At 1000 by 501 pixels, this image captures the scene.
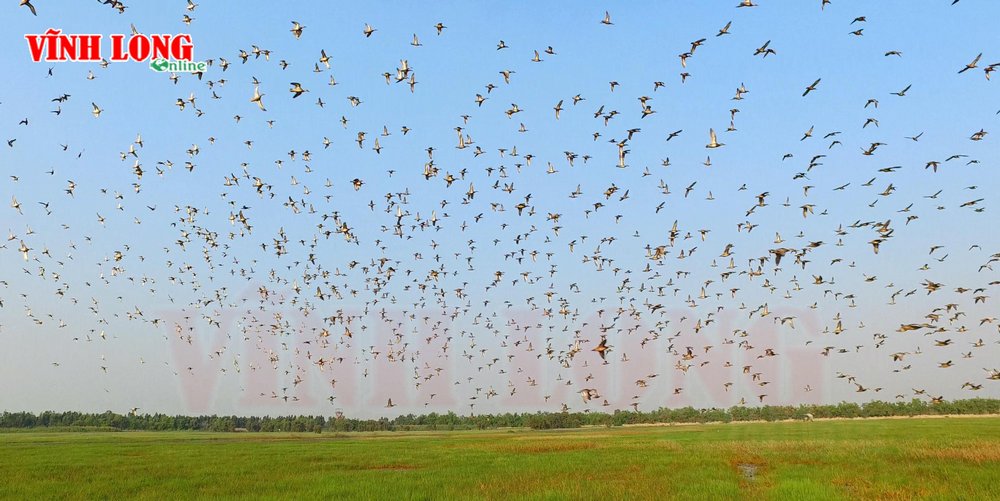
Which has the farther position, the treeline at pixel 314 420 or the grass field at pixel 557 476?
the treeline at pixel 314 420

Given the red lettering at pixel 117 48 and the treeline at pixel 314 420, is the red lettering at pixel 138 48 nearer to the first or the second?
the red lettering at pixel 117 48

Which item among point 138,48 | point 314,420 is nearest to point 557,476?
point 138,48

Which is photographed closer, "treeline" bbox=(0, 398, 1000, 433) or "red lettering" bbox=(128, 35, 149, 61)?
"red lettering" bbox=(128, 35, 149, 61)

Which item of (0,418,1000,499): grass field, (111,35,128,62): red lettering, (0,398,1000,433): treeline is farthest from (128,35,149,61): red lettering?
(0,398,1000,433): treeline

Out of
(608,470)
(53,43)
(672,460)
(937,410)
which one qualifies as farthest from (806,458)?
(937,410)

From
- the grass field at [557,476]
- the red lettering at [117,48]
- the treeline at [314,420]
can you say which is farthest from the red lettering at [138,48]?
the treeline at [314,420]

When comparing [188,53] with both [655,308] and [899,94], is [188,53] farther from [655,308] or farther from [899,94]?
[899,94]

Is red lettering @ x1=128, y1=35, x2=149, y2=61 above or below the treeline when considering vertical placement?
above

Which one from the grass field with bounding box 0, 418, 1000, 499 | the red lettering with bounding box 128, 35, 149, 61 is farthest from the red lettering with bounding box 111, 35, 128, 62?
the grass field with bounding box 0, 418, 1000, 499

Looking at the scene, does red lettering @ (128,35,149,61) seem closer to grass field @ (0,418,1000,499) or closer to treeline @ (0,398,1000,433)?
Answer: grass field @ (0,418,1000,499)

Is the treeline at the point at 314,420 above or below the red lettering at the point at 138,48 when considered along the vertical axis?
below

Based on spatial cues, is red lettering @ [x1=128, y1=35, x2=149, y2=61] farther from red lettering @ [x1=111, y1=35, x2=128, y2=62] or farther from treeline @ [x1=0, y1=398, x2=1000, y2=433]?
treeline @ [x1=0, y1=398, x2=1000, y2=433]

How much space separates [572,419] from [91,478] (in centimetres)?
15395

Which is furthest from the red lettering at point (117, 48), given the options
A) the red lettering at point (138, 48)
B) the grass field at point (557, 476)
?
the grass field at point (557, 476)
